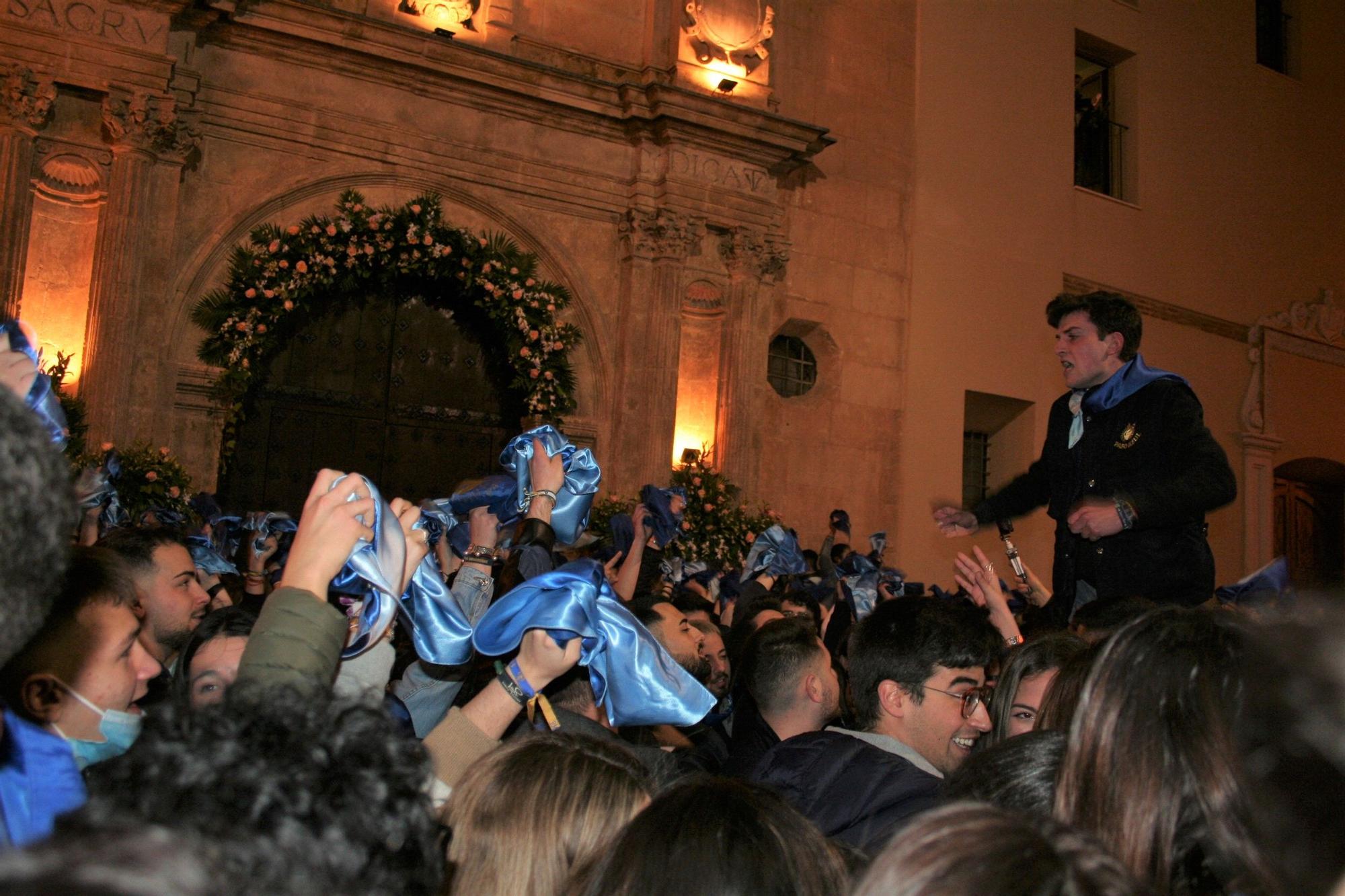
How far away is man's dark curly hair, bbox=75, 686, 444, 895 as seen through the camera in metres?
0.95

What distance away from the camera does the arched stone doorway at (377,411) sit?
1021cm

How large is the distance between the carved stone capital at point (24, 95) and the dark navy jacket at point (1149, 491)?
7.68m

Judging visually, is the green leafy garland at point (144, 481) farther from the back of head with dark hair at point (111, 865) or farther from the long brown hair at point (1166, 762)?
the back of head with dark hair at point (111, 865)

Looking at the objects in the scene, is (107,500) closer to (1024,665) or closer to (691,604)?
(691,604)

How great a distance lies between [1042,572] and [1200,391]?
3838mm

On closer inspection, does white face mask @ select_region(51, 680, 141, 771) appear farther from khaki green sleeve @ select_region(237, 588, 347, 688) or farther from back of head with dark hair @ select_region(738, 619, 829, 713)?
back of head with dark hair @ select_region(738, 619, 829, 713)

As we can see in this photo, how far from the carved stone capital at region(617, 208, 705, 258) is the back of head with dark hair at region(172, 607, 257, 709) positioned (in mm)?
8512

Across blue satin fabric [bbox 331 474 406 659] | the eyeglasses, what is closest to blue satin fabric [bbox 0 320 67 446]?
blue satin fabric [bbox 331 474 406 659]

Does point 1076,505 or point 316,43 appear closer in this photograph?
point 1076,505

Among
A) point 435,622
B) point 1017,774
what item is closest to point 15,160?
point 435,622

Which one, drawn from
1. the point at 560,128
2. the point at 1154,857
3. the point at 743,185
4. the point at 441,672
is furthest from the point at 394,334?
the point at 1154,857

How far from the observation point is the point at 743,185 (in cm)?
1186

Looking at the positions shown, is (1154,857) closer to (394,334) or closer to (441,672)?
(441,672)

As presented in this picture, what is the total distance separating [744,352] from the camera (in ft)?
38.8
